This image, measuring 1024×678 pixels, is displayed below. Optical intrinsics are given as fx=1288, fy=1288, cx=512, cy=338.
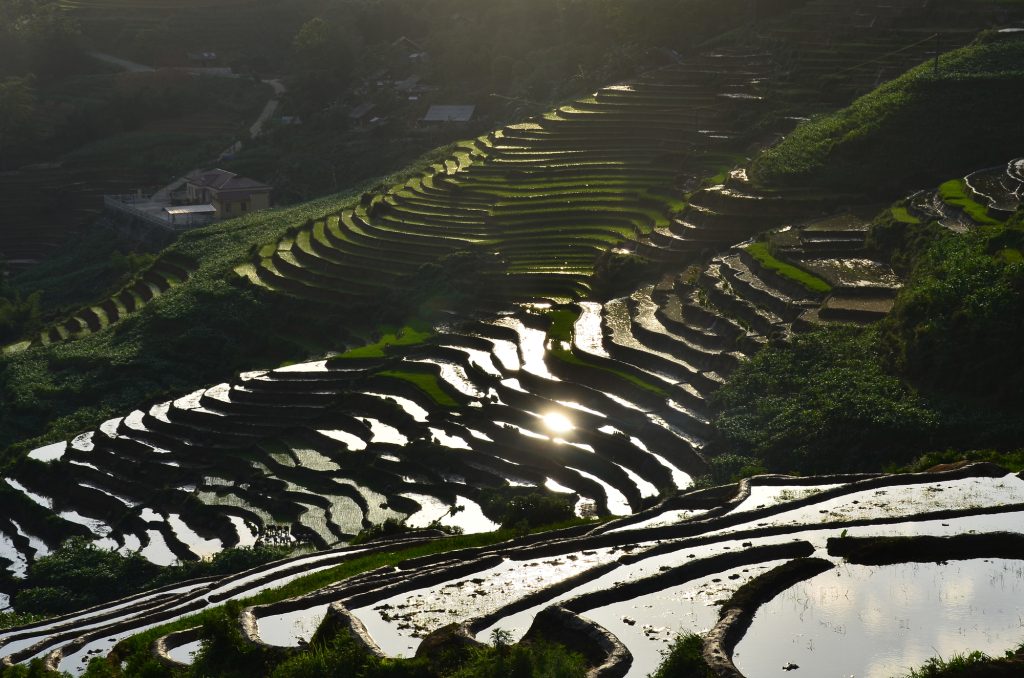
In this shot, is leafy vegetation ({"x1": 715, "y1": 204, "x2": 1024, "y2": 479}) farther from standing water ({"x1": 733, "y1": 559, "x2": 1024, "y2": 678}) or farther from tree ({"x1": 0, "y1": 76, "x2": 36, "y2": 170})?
tree ({"x1": 0, "y1": 76, "x2": 36, "y2": 170})

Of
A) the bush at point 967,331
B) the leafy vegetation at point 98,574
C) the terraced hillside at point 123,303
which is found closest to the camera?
the bush at point 967,331

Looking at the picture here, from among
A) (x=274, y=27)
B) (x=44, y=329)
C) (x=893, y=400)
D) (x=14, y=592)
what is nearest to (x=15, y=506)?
(x=14, y=592)

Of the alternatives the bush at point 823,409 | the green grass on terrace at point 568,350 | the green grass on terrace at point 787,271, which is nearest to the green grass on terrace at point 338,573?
the bush at point 823,409

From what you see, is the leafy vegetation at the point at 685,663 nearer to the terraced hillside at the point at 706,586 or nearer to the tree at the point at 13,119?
the terraced hillside at the point at 706,586

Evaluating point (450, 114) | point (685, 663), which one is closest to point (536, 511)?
point (685, 663)

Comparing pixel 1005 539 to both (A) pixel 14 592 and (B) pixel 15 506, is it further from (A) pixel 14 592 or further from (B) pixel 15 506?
(B) pixel 15 506

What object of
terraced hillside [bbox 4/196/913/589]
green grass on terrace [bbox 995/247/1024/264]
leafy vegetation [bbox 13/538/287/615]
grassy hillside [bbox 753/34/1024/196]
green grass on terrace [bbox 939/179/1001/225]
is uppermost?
grassy hillside [bbox 753/34/1024/196]

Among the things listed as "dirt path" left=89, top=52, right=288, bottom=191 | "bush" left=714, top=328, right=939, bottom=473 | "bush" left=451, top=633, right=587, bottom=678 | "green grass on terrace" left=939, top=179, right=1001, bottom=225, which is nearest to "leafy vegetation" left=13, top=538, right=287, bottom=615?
"bush" left=714, top=328, right=939, bottom=473
